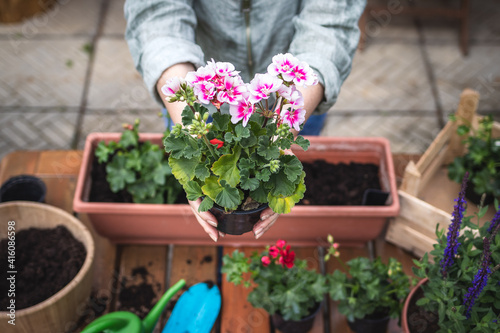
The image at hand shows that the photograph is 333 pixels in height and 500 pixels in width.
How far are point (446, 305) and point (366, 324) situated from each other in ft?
1.08

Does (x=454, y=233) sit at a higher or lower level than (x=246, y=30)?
lower

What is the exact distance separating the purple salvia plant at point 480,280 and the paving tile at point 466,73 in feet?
7.65

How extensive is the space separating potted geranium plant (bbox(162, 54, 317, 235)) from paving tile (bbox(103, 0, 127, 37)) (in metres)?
2.97

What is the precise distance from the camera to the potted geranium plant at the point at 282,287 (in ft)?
5.13

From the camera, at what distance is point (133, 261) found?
1846 mm

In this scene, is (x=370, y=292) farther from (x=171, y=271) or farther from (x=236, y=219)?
(x=171, y=271)

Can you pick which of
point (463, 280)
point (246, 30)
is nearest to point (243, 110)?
point (246, 30)

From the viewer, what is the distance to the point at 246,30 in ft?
5.62

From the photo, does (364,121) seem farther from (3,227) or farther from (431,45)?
(3,227)

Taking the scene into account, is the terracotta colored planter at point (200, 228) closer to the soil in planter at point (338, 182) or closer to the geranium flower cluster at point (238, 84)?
the soil in planter at point (338, 182)

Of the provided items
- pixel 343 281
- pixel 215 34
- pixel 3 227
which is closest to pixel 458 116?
pixel 343 281

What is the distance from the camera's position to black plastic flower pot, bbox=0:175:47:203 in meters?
1.93

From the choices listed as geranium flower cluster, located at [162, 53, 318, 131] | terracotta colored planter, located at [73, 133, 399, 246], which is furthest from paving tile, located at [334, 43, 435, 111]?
geranium flower cluster, located at [162, 53, 318, 131]

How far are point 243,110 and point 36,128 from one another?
8.58ft
